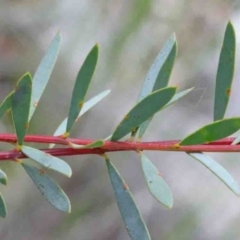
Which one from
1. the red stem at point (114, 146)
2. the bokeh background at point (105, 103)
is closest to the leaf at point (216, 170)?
the red stem at point (114, 146)

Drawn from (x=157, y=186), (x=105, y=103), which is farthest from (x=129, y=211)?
(x=105, y=103)

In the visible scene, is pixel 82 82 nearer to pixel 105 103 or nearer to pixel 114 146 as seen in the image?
pixel 114 146

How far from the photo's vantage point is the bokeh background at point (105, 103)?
3.07ft

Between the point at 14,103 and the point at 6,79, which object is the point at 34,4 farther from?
the point at 14,103

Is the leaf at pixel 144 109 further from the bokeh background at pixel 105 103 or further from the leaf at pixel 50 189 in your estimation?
the bokeh background at pixel 105 103

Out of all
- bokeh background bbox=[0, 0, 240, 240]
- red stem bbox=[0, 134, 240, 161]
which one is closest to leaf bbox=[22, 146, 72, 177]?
red stem bbox=[0, 134, 240, 161]

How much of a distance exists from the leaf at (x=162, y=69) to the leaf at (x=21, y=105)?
0.06 meters

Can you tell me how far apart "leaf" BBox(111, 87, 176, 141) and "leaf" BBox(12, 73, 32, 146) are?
0.15 feet

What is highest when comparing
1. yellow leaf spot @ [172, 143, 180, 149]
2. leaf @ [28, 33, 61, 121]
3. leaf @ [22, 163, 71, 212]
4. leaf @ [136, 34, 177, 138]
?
leaf @ [28, 33, 61, 121]

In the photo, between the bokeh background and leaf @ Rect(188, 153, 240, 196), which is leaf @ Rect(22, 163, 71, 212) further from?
the bokeh background

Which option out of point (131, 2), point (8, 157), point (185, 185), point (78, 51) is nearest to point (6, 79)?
point (78, 51)

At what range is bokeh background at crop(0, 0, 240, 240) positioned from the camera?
0.94 metres

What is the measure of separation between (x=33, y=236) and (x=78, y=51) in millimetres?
406

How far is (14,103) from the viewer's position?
0.73ft
